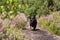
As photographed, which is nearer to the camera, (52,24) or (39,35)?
(39,35)

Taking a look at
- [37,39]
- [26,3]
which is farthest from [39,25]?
[26,3]

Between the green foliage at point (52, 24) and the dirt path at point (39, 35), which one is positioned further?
the green foliage at point (52, 24)

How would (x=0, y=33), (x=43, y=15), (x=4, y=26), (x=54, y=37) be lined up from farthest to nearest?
(x=43, y=15) < (x=54, y=37) < (x=4, y=26) < (x=0, y=33)

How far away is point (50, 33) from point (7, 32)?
429 cm

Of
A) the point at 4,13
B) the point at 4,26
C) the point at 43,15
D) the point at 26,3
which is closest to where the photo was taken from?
the point at 4,26

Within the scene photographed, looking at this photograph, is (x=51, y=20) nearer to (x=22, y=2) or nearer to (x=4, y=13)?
(x=4, y=13)

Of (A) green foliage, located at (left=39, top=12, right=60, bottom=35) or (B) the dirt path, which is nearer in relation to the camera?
(B) the dirt path

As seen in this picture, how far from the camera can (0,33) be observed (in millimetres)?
7797

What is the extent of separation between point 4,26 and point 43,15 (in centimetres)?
734

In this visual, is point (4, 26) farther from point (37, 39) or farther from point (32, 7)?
point (32, 7)

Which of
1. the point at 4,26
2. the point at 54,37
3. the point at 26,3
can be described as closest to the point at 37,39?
the point at 54,37

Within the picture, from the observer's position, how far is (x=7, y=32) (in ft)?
26.6

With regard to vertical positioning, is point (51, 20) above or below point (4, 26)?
below

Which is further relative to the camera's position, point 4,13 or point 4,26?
point 4,13
